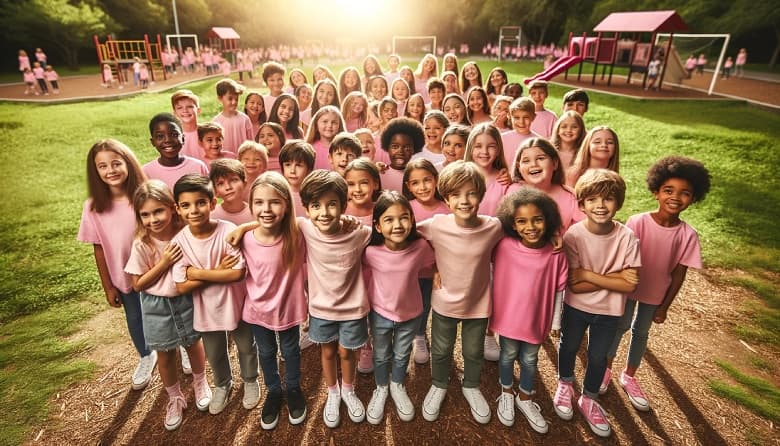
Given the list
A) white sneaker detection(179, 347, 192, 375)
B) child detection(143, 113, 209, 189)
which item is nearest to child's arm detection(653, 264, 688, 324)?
white sneaker detection(179, 347, 192, 375)

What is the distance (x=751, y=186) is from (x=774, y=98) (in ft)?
41.2


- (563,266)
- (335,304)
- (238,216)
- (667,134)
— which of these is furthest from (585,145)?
(667,134)

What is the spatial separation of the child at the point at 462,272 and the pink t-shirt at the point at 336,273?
0.55 m

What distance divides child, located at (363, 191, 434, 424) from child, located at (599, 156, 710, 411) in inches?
65.2

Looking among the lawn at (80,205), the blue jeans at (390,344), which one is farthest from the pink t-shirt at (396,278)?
the lawn at (80,205)

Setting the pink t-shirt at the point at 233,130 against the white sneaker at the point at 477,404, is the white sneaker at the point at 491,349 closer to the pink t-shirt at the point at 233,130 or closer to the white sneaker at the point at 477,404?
the white sneaker at the point at 477,404

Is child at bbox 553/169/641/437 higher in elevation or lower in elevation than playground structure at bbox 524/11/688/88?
lower

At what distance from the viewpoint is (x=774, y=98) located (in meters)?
16.3

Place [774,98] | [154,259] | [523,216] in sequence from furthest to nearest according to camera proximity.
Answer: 1. [774,98]
2. [154,259]
3. [523,216]

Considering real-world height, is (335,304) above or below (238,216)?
below

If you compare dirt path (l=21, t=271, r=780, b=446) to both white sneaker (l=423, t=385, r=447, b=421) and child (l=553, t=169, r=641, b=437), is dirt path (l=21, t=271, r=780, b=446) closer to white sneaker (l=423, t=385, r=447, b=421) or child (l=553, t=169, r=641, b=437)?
white sneaker (l=423, t=385, r=447, b=421)

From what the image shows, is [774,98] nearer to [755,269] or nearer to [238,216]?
[755,269]

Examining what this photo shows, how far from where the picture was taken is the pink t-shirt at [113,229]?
10.2ft

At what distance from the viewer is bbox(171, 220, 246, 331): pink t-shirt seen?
282 cm
